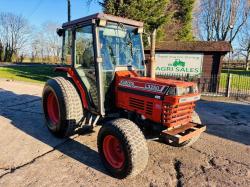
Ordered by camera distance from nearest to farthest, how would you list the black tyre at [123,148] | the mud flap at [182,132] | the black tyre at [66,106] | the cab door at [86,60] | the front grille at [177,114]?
the black tyre at [123,148]
the mud flap at [182,132]
the front grille at [177,114]
the cab door at [86,60]
the black tyre at [66,106]

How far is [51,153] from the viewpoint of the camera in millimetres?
4609

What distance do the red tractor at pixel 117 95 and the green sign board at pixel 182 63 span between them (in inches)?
347

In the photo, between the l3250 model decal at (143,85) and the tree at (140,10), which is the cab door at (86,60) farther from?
the tree at (140,10)

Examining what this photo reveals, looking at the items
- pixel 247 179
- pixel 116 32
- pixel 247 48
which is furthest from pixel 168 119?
pixel 247 48

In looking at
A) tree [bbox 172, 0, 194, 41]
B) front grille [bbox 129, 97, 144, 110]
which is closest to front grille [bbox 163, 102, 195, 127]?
front grille [bbox 129, 97, 144, 110]

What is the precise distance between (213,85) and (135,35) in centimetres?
944

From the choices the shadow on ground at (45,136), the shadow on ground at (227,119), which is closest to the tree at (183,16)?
the shadow on ground at (227,119)

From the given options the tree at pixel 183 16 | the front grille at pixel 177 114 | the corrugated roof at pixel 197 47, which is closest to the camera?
the front grille at pixel 177 114

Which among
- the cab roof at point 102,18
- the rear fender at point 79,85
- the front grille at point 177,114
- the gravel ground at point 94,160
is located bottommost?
the gravel ground at point 94,160

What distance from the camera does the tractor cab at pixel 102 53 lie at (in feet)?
14.5

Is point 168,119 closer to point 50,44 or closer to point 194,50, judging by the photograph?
point 194,50

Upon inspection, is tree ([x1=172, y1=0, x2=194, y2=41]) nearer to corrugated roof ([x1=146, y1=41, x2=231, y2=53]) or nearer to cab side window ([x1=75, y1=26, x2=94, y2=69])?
corrugated roof ([x1=146, y1=41, x2=231, y2=53])

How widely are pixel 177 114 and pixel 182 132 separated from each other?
0.32 m

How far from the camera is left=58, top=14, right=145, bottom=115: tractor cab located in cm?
442
